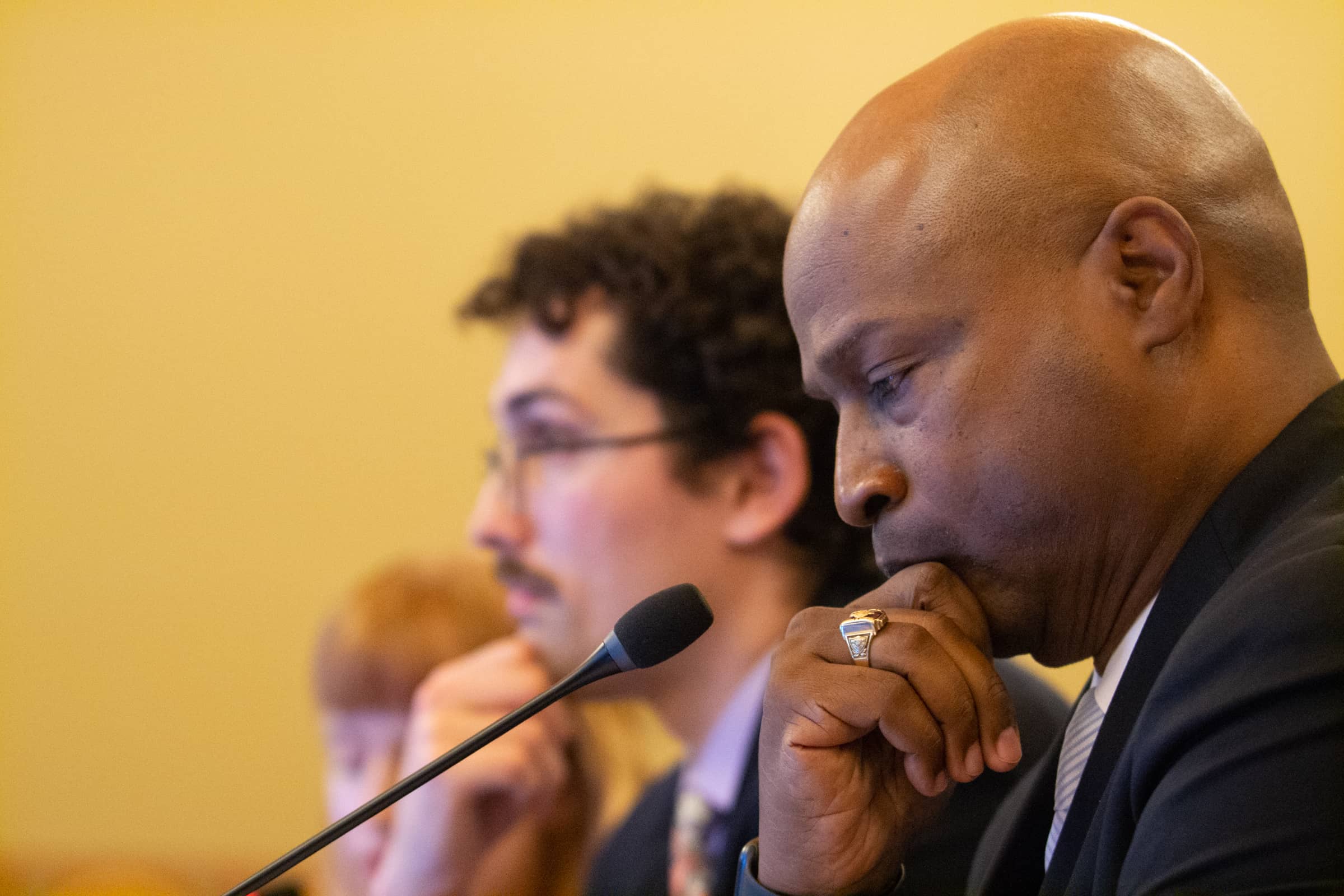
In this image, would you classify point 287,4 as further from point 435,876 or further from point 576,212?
point 435,876

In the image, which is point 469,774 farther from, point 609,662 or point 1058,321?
point 1058,321

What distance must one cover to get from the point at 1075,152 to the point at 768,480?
4.46 feet

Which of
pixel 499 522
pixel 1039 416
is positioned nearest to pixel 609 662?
pixel 1039 416

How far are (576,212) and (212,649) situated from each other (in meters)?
1.85

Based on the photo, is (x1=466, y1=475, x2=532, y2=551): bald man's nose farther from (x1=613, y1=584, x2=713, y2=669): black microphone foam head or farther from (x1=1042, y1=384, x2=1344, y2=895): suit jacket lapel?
(x1=1042, y1=384, x2=1344, y2=895): suit jacket lapel

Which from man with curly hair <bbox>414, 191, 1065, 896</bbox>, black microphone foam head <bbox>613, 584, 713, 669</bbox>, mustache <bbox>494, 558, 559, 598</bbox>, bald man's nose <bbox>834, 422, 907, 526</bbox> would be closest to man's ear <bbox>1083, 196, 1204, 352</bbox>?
bald man's nose <bbox>834, 422, 907, 526</bbox>

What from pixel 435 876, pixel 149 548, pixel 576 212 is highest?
pixel 576 212

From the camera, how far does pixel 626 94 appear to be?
3441mm

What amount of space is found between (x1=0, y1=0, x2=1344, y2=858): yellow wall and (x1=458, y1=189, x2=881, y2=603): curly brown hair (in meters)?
0.84

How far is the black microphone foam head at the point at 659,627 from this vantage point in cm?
117

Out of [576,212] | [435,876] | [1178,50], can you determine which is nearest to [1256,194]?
[1178,50]

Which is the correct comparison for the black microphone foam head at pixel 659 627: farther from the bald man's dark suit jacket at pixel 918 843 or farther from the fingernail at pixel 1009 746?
the bald man's dark suit jacket at pixel 918 843

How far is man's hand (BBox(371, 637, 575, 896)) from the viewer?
99.1 inches

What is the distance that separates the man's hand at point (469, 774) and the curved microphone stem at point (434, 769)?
4.43 feet
